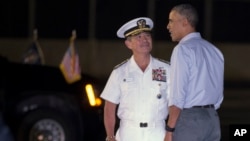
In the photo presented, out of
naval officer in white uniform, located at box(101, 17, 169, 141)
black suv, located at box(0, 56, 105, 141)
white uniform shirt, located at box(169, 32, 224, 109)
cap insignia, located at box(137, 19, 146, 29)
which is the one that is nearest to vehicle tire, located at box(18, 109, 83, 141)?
black suv, located at box(0, 56, 105, 141)

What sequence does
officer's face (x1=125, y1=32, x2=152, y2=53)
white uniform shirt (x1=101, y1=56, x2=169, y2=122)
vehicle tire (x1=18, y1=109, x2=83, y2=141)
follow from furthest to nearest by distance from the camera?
vehicle tire (x1=18, y1=109, x2=83, y2=141) < officer's face (x1=125, y1=32, x2=152, y2=53) < white uniform shirt (x1=101, y1=56, x2=169, y2=122)

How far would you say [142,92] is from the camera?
192 inches

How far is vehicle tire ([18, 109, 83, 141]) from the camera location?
347 inches

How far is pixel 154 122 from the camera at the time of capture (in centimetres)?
489

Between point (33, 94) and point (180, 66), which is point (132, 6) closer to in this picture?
point (33, 94)

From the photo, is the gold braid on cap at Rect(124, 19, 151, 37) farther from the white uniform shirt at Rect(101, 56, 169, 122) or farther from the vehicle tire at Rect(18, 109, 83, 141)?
the vehicle tire at Rect(18, 109, 83, 141)

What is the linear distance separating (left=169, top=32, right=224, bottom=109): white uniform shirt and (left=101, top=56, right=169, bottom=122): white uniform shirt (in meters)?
0.28

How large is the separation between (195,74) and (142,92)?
0.45 metres

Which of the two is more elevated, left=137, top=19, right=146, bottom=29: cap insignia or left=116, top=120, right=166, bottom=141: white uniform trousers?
left=137, top=19, right=146, bottom=29: cap insignia

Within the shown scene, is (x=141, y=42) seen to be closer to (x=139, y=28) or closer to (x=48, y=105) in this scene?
(x=139, y=28)

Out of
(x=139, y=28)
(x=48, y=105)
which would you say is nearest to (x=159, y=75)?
(x=139, y=28)

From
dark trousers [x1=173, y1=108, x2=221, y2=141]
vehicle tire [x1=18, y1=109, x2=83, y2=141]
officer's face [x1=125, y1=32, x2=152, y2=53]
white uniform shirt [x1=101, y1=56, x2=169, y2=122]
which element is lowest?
vehicle tire [x1=18, y1=109, x2=83, y2=141]

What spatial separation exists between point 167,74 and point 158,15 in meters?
13.4

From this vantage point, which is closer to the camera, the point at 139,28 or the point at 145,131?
the point at 145,131
